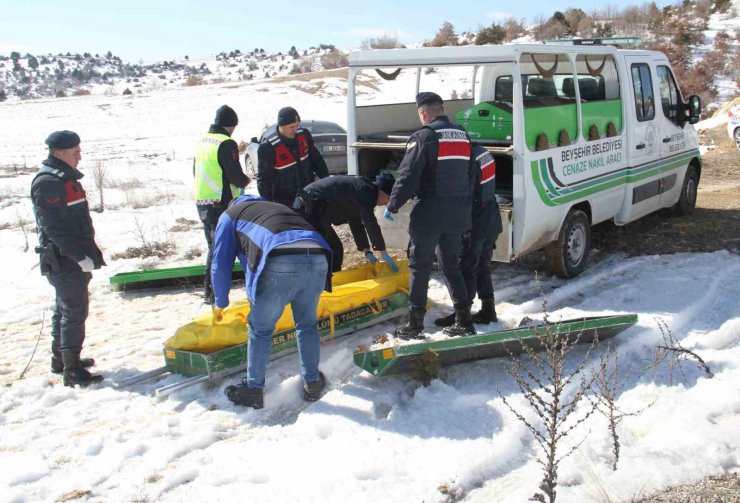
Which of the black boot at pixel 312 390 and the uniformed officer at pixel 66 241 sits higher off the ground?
the uniformed officer at pixel 66 241

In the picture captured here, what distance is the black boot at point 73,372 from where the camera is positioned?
4711 millimetres

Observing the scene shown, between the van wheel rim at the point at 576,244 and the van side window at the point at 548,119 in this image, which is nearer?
the van side window at the point at 548,119

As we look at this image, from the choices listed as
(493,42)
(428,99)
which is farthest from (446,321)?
(493,42)

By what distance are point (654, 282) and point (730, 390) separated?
2.39 metres

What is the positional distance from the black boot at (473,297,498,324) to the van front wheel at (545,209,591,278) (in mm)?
1205

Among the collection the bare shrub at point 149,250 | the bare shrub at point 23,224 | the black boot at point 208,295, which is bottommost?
the black boot at point 208,295

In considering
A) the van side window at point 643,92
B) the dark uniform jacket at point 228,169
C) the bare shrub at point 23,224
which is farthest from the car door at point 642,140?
the bare shrub at point 23,224

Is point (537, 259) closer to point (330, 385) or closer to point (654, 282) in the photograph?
point (654, 282)

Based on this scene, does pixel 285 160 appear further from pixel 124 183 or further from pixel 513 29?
pixel 513 29

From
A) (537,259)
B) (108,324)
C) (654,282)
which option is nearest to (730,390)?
(654,282)

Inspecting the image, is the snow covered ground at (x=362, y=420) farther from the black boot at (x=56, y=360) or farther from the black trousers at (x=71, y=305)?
the black trousers at (x=71, y=305)

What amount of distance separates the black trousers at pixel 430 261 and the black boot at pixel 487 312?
0.38 metres

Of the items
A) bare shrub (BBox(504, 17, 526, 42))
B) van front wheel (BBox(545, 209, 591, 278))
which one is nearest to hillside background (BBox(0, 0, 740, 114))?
bare shrub (BBox(504, 17, 526, 42))

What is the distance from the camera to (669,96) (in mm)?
7859
